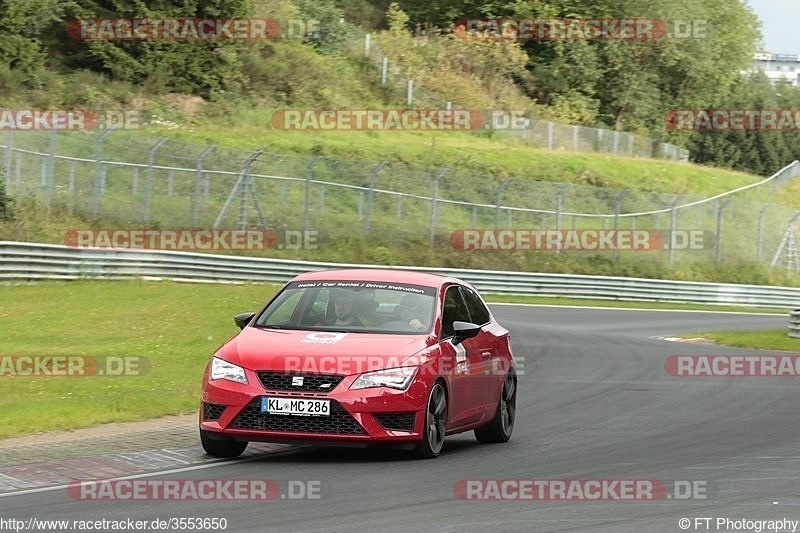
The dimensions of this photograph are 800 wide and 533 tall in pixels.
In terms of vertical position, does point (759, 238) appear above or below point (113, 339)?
above

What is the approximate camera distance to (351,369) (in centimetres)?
1083

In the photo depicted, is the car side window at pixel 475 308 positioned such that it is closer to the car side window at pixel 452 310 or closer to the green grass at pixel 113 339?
the car side window at pixel 452 310

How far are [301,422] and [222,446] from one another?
0.83 metres

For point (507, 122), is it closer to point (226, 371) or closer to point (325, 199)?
point (325, 199)

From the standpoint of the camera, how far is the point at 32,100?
1845 inches

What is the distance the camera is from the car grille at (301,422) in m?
10.7

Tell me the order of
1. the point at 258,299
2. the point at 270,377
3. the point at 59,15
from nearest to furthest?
the point at 270,377, the point at 258,299, the point at 59,15

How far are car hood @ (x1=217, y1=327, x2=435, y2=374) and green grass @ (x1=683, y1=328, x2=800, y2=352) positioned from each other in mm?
17263

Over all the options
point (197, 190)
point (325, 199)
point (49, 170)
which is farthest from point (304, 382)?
point (325, 199)

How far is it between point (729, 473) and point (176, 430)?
5067mm

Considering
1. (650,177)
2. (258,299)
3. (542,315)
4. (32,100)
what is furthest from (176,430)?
(650,177)

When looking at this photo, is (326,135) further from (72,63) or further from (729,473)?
(729,473)

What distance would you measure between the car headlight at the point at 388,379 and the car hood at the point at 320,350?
53 millimetres

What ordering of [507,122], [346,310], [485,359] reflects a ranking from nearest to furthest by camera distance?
1. [346,310]
2. [485,359]
3. [507,122]
